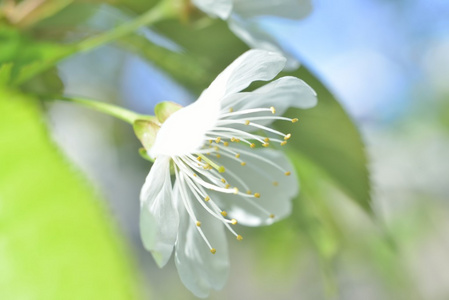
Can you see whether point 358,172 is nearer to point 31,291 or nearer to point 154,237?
point 154,237

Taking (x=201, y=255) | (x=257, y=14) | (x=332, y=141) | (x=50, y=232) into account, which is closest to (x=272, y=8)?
(x=257, y=14)


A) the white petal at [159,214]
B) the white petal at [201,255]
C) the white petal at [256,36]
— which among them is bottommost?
the white petal at [201,255]

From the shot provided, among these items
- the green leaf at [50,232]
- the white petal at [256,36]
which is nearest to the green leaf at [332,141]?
the white petal at [256,36]

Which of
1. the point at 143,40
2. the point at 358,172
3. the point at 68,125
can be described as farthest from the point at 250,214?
the point at 68,125

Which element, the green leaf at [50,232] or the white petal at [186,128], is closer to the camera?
the green leaf at [50,232]

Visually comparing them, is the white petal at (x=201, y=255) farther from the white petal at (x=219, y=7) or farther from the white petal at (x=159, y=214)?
the white petal at (x=219, y=7)

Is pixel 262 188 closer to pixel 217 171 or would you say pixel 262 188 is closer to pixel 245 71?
pixel 217 171
